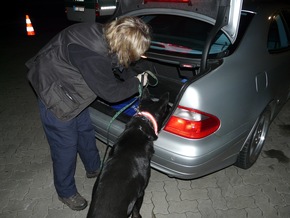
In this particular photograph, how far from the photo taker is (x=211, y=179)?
9.59ft

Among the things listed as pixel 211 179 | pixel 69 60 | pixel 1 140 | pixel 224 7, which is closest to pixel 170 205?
pixel 211 179

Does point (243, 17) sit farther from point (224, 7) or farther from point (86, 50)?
point (86, 50)

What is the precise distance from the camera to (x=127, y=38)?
190 cm

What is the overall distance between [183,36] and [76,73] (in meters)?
1.74

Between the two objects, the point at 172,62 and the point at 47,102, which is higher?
the point at 172,62

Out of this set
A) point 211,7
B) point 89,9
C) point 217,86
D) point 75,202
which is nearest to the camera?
point 217,86

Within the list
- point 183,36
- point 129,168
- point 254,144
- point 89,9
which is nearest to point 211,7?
point 183,36

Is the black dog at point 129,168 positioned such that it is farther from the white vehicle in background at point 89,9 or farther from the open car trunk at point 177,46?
the white vehicle in background at point 89,9

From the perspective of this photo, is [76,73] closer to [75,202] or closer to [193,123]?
[193,123]

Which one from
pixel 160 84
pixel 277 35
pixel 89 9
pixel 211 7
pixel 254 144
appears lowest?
pixel 89 9

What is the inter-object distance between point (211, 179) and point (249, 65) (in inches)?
52.1

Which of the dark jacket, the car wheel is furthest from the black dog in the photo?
the car wheel

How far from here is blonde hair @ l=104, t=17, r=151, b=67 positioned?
1.90 meters

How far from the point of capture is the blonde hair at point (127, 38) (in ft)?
6.22
